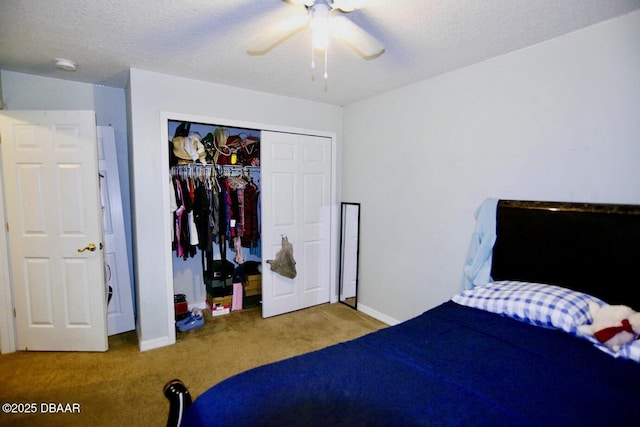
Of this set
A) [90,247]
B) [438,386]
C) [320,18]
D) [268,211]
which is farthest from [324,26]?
[90,247]

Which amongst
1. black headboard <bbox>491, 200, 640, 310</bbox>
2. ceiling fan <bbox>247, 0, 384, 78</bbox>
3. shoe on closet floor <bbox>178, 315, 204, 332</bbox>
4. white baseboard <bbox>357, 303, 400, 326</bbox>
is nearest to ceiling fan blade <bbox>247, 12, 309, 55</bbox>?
ceiling fan <bbox>247, 0, 384, 78</bbox>

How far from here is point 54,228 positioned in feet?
8.27

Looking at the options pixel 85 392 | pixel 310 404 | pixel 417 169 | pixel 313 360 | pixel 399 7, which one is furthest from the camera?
pixel 417 169

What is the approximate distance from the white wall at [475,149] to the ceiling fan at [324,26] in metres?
1.10

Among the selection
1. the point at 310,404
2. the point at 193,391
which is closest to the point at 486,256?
the point at 310,404

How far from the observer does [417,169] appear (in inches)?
112

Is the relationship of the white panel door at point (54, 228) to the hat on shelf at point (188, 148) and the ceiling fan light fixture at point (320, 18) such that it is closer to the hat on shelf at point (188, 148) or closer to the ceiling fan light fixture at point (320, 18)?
the hat on shelf at point (188, 148)

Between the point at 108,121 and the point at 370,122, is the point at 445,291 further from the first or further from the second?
the point at 108,121

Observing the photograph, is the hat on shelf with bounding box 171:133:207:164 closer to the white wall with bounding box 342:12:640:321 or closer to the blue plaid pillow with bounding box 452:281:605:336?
the white wall with bounding box 342:12:640:321

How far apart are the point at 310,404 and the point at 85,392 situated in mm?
1999

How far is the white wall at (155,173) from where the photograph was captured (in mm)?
2559

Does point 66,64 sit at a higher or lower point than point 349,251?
higher

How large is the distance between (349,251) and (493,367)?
2.48m

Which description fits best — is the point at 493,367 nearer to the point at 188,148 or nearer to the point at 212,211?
the point at 212,211
